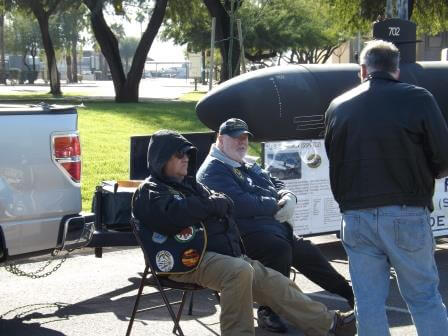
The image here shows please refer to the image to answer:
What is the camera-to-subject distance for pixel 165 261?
4.75 m

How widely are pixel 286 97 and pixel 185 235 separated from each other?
11.3 feet

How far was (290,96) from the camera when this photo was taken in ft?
26.0

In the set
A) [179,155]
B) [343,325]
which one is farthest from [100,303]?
[343,325]

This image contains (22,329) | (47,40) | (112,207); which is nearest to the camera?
(22,329)

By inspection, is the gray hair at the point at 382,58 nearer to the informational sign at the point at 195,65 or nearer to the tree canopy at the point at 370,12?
the tree canopy at the point at 370,12

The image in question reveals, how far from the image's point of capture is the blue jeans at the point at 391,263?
4066mm

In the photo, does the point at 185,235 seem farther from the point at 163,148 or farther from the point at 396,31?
the point at 396,31

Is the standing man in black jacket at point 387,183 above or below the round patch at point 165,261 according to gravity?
above

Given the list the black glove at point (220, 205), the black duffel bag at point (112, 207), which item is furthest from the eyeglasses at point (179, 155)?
the black duffel bag at point (112, 207)

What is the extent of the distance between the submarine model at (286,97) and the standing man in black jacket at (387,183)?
359cm

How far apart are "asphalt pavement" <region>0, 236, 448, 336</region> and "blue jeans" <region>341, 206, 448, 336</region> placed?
1308mm

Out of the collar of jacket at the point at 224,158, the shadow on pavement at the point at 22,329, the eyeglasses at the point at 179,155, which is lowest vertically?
the shadow on pavement at the point at 22,329

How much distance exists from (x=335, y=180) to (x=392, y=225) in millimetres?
388

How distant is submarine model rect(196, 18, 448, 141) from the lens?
7.80 metres
